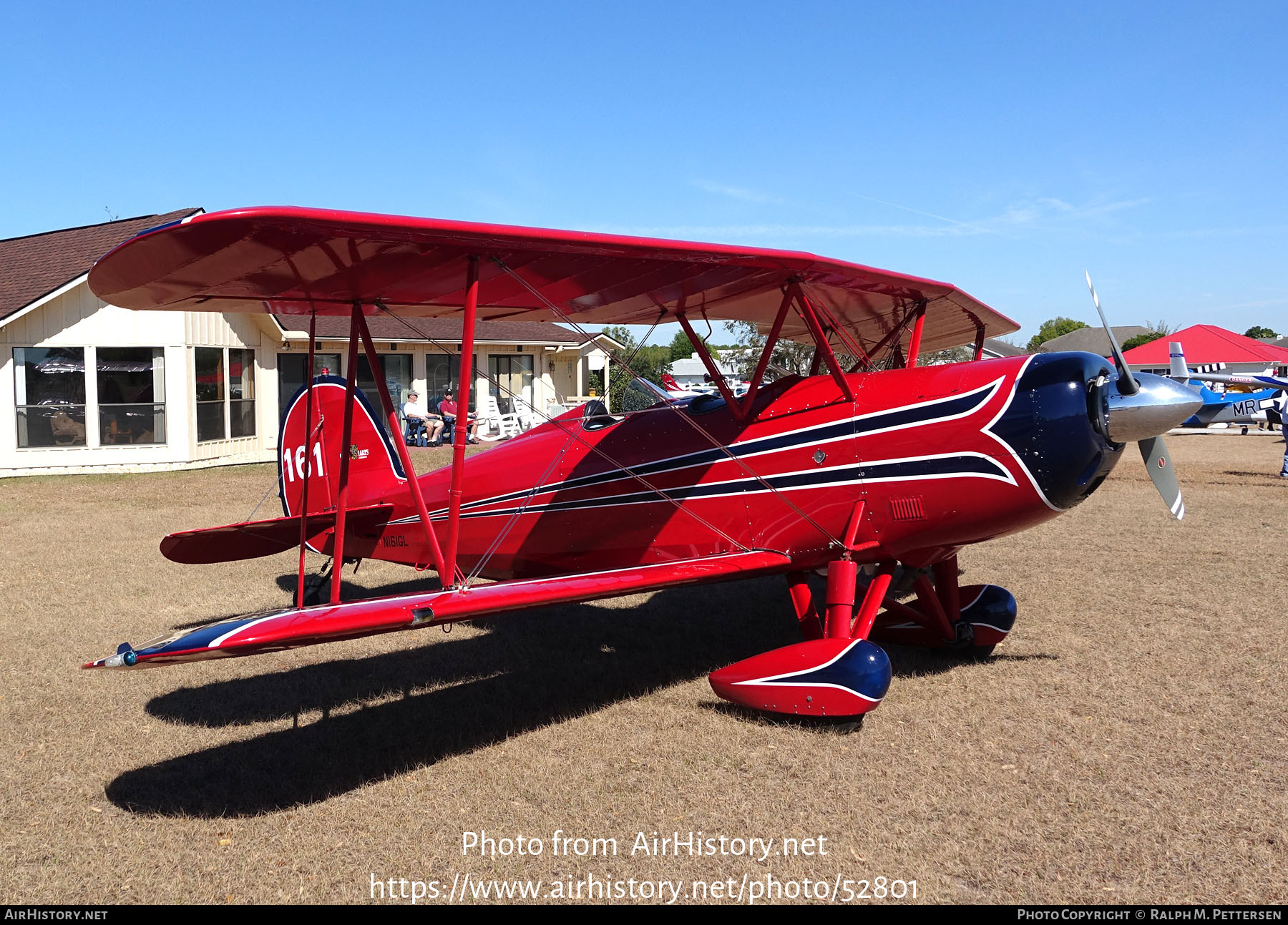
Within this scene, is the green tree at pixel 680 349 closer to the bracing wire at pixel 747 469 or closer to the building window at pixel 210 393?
the building window at pixel 210 393

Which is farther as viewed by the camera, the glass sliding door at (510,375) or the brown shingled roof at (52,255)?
the glass sliding door at (510,375)

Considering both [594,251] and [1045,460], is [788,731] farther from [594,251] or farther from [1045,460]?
[594,251]

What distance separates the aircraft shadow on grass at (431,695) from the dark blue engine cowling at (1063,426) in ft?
5.74

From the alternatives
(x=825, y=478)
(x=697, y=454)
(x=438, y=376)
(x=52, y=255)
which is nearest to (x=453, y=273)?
(x=697, y=454)

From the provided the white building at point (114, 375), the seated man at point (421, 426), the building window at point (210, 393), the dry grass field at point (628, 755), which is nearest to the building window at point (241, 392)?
the white building at point (114, 375)

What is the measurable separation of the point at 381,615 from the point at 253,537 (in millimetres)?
3363

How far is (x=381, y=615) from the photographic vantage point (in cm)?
380

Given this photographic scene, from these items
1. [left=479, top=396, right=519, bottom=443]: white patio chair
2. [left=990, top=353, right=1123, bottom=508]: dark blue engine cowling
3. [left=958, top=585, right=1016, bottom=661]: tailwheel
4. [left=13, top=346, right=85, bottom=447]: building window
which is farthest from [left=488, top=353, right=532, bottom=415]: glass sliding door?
[left=990, top=353, right=1123, bottom=508]: dark blue engine cowling

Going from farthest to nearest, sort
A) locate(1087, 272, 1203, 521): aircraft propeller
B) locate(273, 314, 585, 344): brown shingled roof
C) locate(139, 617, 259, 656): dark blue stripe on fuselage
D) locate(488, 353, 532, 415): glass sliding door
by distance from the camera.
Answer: locate(488, 353, 532, 415): glass sliding door < locate(273, 314, 585, 344): brown shingled roof < locate(1087, 272, 1203, 521): aircraft propeller < locate(139, 617, 259, 656): dark blue stripe on fuselage

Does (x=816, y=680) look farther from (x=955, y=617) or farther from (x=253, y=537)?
(x=253, y=537)

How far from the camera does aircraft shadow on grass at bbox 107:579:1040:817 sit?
4.28 meters

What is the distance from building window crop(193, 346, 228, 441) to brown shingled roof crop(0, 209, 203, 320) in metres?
2.61

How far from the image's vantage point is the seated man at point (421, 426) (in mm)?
22422

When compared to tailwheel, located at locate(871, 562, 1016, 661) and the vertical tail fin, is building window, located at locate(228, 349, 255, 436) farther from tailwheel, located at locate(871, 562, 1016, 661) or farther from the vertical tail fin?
tailwheel, located at locate(871, 562, 1016, 661)
